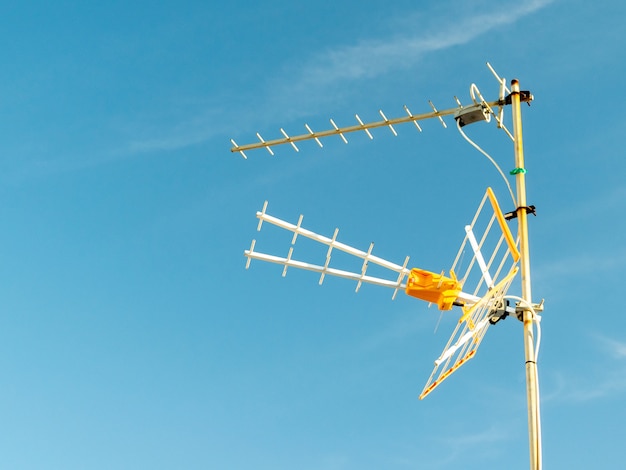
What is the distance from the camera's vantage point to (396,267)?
46.6 ft

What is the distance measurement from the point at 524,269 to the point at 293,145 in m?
5.16

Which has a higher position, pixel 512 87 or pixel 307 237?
pixel 512 87

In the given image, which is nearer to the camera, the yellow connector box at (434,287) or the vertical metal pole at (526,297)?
the vertical metal pole at (526,297)

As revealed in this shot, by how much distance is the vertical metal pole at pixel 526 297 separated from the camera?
1170 centimetres

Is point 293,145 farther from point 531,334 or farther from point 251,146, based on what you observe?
point 531,334

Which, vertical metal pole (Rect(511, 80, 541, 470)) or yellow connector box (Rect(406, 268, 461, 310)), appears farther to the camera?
yellow connector box (Rect(406, 268, 461, 310))

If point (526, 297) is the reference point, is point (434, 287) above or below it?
above

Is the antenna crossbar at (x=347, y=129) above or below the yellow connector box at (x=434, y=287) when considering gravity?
above

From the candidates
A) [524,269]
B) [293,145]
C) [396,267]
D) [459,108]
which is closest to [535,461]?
[524,269]

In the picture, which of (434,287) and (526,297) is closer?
(526,297)

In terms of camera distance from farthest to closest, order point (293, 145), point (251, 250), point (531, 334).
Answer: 1. point (293, 145)
2. point (251, 250)
3. point (531, 334)

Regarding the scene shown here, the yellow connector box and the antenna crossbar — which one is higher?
the antenna crossbar

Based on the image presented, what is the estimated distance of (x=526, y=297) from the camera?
41.8 feet

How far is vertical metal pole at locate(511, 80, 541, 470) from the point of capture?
1170 cm
